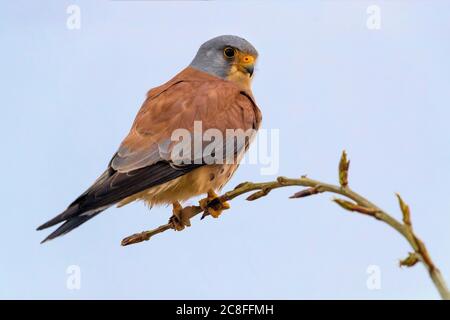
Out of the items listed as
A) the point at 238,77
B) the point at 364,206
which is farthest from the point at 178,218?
the point at 364,206

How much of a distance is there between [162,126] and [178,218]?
50 centimetres

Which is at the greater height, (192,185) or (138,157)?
(138,157)

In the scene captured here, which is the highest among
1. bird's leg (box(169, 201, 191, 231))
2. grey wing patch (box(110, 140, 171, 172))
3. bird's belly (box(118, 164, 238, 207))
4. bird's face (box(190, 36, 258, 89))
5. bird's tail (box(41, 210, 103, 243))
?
bird's face (box(190, 36, 258, 89))

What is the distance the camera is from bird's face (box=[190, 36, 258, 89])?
3662 mm

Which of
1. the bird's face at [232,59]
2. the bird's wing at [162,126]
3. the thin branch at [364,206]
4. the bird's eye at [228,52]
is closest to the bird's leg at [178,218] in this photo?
the bird's wing at [162,126]

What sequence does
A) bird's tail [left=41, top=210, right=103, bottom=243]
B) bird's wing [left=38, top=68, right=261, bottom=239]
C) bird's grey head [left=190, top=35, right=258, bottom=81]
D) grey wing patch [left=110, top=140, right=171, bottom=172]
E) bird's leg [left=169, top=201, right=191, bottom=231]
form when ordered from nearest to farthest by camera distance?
bird's tail [left=41, top=210, right=103, bottom=243] < bird's wing [left=38, top=68, right=261, bottom=239] < grey wing patch [left=110, top=140, right=171, bottom=172] < bird's leg [left=169, top=201, right=191, bottom=231] < bird's grey head [left=190, top=35, right=258, bottom=81]

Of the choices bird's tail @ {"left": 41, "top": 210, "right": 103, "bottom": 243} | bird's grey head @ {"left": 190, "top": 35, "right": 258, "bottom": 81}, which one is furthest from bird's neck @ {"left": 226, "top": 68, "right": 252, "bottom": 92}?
bird's tail @ {"left": 41, "top": 210, "right": 103, "bottom": 243}

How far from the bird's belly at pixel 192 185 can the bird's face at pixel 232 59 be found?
815 millimetres


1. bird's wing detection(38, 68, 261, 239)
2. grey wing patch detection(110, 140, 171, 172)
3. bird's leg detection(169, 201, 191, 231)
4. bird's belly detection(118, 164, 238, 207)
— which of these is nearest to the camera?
bird's wing detection(38, 68, 261, 239)

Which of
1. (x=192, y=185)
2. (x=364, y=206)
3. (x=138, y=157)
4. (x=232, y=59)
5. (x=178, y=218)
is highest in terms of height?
(x=232, y=59)

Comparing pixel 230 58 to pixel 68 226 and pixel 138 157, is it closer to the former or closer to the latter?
pixel 138 157

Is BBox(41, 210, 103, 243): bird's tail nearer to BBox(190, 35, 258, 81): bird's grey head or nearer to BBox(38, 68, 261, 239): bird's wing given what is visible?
BBox(38, 68, 261, 239): bird's wing

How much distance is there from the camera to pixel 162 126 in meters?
2.93

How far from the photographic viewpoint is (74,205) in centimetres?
207
